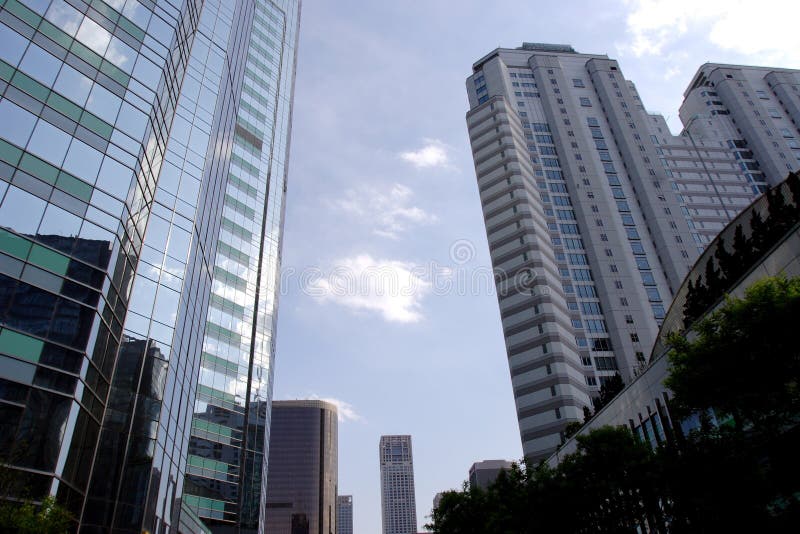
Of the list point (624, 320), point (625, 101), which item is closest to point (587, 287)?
point (624, 320)

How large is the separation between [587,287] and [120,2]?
69632mm

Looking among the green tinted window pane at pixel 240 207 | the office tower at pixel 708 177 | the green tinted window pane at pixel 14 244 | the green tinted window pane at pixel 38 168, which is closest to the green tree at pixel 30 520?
the green tinted window pane at pixel 14 244

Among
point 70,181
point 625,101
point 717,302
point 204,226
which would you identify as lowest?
point 717,302

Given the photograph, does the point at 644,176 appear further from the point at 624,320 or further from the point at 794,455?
the point at 794,455

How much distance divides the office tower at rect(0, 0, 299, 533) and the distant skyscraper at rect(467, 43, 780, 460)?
148 feet

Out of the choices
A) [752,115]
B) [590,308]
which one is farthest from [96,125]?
[752,115]

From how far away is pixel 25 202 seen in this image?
2058 centimetres

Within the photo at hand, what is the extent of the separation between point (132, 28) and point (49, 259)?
1446 centimetres

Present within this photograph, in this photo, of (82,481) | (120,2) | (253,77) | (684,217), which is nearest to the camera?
(82,481)

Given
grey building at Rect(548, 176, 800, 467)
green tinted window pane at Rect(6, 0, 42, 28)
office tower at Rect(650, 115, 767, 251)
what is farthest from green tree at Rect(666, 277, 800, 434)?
office tower at Rect(650, 115, 767, 251)

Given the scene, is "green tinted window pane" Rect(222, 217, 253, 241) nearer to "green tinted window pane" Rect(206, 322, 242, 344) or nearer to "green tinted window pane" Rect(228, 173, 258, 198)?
"green tinted window pane" Rect(228, 173, 258, 198)

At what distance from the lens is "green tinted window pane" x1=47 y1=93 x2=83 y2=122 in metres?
23.2

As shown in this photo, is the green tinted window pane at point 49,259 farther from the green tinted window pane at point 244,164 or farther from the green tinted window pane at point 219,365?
the green tinted window pane at point 244,164

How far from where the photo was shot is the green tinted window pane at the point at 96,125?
24.4 m
